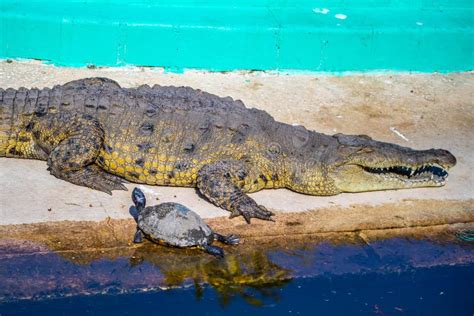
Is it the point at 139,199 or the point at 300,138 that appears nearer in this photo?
the point at 139,199

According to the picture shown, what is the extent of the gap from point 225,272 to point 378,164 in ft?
6.06

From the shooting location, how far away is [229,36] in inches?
326

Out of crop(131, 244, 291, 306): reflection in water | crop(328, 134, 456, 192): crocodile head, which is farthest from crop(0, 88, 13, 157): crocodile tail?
crop(328, 134, 456, 192): crocodile head

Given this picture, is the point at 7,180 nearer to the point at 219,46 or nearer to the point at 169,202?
the point at 169,202

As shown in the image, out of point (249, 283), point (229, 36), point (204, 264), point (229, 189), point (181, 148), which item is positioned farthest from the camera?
point (229, 36)

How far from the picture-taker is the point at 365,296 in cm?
512

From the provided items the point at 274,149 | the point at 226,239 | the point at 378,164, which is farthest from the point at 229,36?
the point at 226,239

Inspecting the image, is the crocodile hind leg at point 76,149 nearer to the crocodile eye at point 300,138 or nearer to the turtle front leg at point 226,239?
the turtle front leg at point 226,239

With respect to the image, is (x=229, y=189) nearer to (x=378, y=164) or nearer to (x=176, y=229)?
(x=176, y=229)

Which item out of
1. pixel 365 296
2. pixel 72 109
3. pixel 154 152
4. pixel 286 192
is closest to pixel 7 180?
pixel 72 109

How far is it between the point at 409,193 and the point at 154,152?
7.20 ft

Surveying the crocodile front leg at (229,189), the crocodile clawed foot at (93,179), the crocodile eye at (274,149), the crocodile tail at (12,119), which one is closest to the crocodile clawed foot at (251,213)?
the crocodile front leg at (229,189)

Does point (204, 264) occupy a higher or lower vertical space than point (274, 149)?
lower

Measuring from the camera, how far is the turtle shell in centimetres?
527
